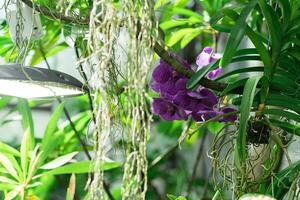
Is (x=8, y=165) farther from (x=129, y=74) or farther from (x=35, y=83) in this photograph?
(x=129, y=74)

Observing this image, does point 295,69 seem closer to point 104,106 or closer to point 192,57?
point 104,106

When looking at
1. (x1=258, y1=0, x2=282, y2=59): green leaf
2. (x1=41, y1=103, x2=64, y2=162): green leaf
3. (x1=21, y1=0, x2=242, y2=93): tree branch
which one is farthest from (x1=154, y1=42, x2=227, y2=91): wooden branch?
(x1=41, y1=103, x2=64, y2=162): green leaf

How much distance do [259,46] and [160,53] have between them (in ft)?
0.50

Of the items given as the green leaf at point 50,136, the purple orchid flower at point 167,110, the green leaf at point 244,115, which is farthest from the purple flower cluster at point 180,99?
the green leaf at point 50,136

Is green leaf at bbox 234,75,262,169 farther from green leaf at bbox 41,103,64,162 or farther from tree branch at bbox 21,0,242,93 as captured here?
green leaf at bbox 41,103,64,162

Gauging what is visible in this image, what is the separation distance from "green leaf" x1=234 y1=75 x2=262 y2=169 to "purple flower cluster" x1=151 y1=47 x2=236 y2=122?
0.11 metres

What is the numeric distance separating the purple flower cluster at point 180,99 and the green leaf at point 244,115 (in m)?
0.11

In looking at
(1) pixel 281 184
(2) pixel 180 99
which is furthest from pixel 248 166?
(2) pixel 180 99

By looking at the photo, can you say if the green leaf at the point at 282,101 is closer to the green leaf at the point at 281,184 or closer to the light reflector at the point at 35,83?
the green leaf at the point at 281,184

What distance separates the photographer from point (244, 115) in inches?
30.0

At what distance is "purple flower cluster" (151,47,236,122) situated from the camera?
0.89m

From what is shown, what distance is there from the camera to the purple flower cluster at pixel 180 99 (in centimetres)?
89

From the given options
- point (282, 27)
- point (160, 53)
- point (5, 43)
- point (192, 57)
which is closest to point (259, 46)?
point (282, 27)

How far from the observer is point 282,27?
31.7 inches
